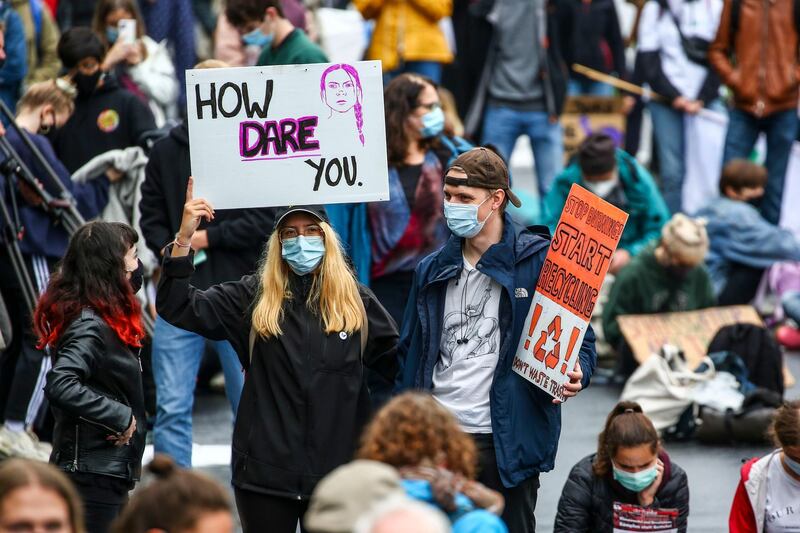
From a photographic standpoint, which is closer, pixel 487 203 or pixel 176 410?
pixel 487 203

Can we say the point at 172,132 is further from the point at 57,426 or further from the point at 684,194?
the point at 684,194

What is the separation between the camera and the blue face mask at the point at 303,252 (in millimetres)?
6195

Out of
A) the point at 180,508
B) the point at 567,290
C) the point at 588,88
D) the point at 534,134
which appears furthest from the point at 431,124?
the point at 588,88

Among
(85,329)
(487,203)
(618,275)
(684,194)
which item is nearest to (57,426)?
(85,329)

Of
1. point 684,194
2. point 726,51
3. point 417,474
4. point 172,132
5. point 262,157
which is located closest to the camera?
point 417,474

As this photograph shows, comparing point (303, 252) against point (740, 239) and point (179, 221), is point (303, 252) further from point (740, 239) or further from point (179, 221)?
point (740, 239)

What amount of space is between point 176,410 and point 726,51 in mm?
6934

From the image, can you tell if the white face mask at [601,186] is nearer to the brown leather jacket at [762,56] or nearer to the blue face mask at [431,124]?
the brown leather jacket at [762,56]

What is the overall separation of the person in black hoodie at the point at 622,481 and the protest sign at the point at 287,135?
4.62ft

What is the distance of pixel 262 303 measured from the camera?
244 inches

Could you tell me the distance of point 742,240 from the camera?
490 inches

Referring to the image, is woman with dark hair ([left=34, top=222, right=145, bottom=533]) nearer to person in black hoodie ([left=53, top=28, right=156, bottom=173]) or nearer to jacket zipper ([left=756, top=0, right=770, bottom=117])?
person in black hoodie ([left=53, top=28, right=156, bottom=173])

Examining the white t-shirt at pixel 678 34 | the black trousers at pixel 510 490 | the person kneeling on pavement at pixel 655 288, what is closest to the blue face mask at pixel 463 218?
the black trousers at pixel 510 490

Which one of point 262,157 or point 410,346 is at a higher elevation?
point 262,157
